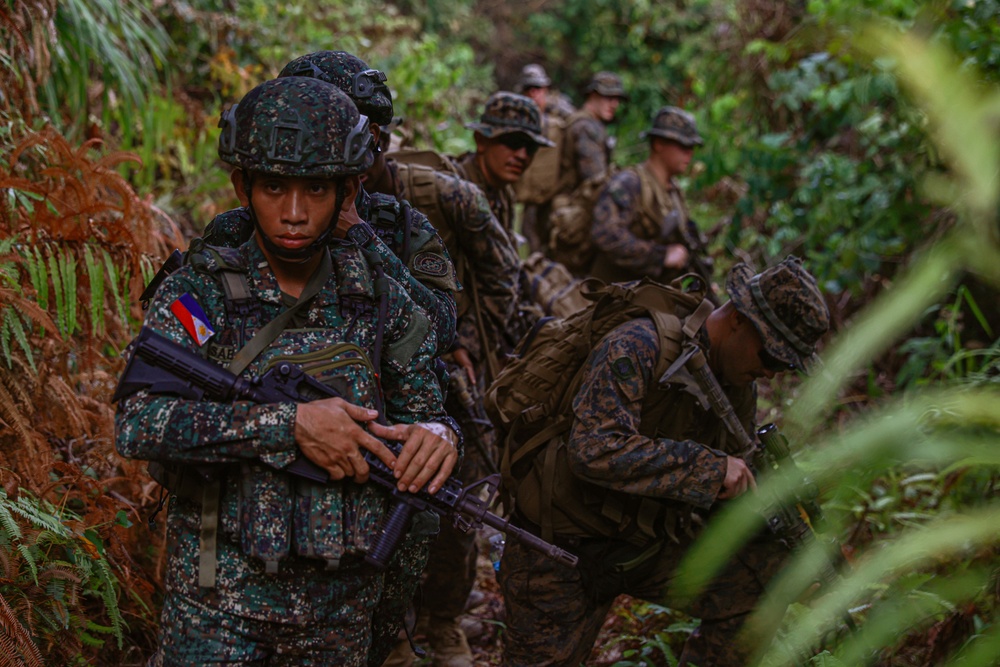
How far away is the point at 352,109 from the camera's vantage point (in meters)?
2.59

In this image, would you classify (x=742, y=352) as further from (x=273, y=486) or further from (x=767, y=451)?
(x=273, y=486)

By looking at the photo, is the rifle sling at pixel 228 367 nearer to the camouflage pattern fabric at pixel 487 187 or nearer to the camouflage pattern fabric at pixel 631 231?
the camouflage pattern fabric at pixel 487 187

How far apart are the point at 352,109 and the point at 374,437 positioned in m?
0.85

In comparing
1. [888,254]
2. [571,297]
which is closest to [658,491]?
[571,297]

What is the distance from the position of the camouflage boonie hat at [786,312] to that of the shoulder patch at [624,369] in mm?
485

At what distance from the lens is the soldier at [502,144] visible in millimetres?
5457

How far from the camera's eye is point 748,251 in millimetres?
9266

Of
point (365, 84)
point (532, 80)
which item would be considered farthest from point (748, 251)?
point (365, 84)

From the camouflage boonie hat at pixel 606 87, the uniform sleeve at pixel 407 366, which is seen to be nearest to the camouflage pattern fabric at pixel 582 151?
the camouflage boonie hat at pixel 606 87

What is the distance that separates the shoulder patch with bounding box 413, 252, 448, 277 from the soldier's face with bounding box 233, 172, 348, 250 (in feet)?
2.89

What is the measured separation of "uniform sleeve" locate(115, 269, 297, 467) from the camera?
230 centimetres

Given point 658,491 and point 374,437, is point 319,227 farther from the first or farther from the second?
point 658,491

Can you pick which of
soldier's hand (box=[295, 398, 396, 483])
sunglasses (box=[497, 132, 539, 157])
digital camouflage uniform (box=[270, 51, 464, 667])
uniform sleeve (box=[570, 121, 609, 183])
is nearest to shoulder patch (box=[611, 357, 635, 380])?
digital camouflage uniform (box=[270, 51, 464, 667])

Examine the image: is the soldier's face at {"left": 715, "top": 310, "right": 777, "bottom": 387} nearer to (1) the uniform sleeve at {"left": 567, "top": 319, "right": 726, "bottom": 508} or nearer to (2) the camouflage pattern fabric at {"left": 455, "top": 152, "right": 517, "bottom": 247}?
(1) the uniform sleeve at {"left": 567, "top": 319, "right": 726, "bottom": 508}
